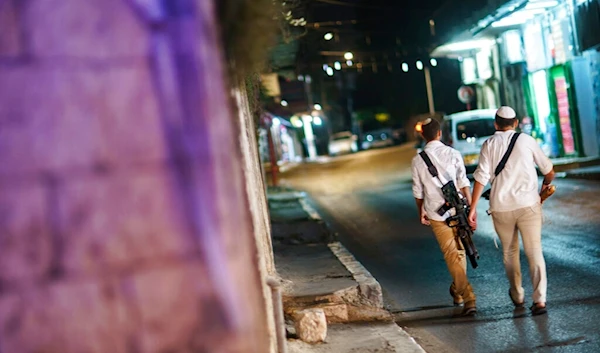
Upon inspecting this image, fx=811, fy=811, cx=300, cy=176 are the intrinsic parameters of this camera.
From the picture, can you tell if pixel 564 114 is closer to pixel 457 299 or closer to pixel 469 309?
pixel 457 299

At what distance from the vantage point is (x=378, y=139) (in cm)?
6438

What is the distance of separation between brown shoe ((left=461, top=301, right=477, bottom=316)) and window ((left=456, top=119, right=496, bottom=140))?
54.0 ft

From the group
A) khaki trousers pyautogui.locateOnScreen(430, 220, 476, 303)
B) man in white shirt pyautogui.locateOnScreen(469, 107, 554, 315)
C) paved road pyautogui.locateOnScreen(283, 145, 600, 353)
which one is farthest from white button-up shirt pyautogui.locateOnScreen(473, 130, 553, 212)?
paved road pyautogui.locateOnScreen(283, 145, 600, 353)

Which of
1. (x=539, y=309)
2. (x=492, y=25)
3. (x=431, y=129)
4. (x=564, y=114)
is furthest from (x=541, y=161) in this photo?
(x=492, y=25)

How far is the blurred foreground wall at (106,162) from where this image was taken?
9.89ft

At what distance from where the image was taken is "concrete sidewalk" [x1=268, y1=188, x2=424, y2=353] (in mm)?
6547

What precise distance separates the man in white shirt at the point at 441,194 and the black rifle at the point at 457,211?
42 mm

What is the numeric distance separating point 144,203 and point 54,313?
0.54 m

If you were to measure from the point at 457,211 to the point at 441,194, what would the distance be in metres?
0.25

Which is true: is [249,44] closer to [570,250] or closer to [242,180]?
[242,180]

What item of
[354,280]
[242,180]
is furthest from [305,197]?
[242,180]

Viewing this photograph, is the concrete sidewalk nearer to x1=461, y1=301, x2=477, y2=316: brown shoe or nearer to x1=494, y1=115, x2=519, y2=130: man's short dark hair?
x1=461, y1=301, x2=477, y2=316: brown shoe

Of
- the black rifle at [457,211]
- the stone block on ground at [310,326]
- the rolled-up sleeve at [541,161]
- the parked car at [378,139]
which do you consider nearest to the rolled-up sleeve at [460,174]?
the black rifle at [457,211]

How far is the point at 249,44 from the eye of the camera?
3.67 meters
